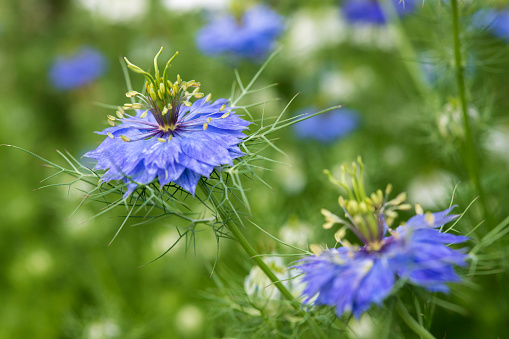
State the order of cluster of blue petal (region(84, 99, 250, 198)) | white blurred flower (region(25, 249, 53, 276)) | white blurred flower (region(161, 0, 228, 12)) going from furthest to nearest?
1. white blurred flower (region(161, 0, 228, 12))
2. white blurred flower (region(25, 249, 53, 276))
3. cluster of blue petal (region(84, 99, 250, 198))

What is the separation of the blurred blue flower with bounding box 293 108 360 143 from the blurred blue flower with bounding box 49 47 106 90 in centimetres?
160

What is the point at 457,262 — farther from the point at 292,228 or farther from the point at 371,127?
the point at 371,127

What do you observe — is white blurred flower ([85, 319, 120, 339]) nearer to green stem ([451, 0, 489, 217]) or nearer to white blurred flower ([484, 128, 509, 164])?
green stem ([451, 0, 489, 217])

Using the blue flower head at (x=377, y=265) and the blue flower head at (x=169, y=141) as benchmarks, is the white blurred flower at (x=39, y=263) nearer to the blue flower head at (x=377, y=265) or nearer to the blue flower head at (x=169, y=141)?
the blue flower head at (x=169, y=141)

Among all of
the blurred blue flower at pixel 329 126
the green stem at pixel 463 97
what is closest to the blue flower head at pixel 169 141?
the green stem at pixel 463 97

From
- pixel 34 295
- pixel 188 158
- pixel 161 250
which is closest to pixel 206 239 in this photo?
pixel 161 250

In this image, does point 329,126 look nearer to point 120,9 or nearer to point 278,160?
point 278,160

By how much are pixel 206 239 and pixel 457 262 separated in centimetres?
150

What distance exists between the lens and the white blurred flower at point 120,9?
372cm

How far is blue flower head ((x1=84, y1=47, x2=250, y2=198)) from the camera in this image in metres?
0.94

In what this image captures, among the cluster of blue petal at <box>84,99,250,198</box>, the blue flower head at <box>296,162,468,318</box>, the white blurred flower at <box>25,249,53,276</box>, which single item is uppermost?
the cluster of blue petal at <box>84,99,250,198</box>

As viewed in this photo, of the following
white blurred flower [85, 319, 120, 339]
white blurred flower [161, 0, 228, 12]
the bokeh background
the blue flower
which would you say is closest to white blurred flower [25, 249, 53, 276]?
the bokeh background

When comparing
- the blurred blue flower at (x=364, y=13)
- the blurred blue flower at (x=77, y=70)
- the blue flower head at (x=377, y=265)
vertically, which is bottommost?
the blurred blue flower at (x=77, y=70)

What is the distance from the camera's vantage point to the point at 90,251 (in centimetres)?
231
